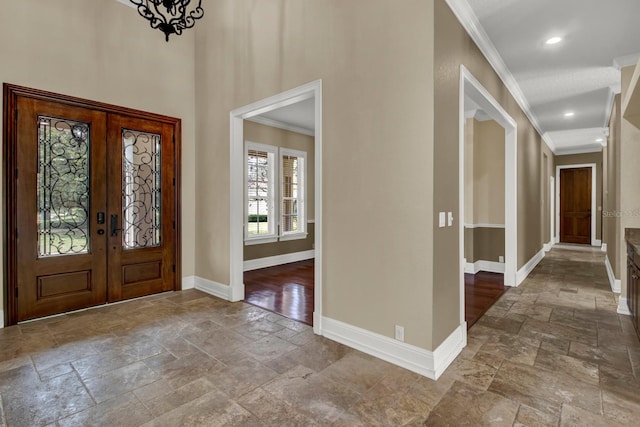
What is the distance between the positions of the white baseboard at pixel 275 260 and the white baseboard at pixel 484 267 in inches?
133

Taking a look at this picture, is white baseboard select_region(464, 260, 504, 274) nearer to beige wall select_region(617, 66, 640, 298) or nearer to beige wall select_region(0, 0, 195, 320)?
beige wall select_region(617, 66, 640, 298)

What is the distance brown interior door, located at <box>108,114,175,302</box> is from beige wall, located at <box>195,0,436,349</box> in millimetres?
1824

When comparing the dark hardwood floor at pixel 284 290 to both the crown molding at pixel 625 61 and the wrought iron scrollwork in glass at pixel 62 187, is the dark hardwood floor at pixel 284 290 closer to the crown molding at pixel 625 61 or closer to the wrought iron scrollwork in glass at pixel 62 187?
the wrought iron scrollwork in glass at pixel 62 187

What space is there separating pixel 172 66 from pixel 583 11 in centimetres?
486

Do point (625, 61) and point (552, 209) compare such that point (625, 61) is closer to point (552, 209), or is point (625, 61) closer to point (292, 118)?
point (292, 118)

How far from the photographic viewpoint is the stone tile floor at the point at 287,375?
199 cm

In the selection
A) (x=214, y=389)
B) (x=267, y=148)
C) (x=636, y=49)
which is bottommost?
(x=214, y=389)

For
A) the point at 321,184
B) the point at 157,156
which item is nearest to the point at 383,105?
the point at 321,184

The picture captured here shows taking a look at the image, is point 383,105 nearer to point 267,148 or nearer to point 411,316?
point 411,316

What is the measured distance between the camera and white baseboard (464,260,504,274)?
19.1 feet

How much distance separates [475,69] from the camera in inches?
129

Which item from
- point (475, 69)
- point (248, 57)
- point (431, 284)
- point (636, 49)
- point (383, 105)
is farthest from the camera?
point (248, 57)

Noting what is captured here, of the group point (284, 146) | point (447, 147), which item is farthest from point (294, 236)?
point (447, 147)

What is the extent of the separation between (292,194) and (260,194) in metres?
0.87
